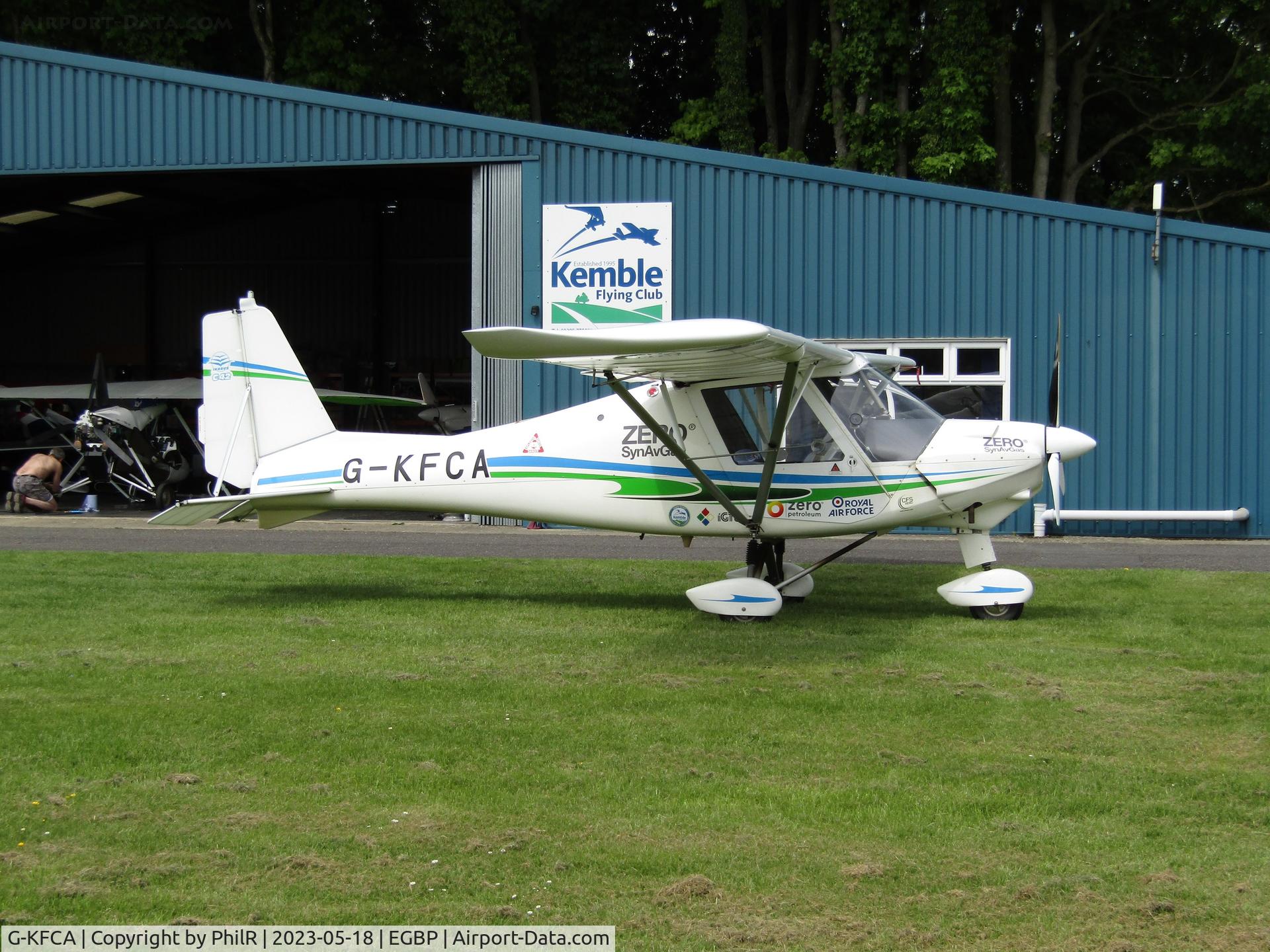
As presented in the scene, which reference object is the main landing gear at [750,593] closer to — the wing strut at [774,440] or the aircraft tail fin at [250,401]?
the wing strut at [774,440]

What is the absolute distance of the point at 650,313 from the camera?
18.9 m

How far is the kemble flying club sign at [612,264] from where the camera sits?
61.7ft

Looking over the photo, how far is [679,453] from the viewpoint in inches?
400

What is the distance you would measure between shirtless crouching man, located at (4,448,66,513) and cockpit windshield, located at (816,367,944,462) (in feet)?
54.0

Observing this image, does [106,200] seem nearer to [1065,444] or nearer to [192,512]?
[192,512]

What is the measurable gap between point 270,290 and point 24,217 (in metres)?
7.77

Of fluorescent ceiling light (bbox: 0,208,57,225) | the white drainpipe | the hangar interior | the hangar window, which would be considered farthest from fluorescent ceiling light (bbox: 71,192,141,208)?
the white drainpipe

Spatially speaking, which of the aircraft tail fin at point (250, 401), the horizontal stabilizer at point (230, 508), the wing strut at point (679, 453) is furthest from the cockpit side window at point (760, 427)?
the aircraft tail fin at point (250, 401)

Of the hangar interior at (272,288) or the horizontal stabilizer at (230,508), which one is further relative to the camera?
the hangar interior at (272,288)

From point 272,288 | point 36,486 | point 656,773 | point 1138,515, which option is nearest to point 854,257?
point 1138,515

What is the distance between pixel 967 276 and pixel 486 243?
712cm

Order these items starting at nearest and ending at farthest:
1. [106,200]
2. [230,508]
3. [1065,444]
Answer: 1. [1065,444]
2. [230,508]
3. [106,200]

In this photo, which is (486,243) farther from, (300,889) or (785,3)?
(785,3)

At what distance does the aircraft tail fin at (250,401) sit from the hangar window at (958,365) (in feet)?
28.7
